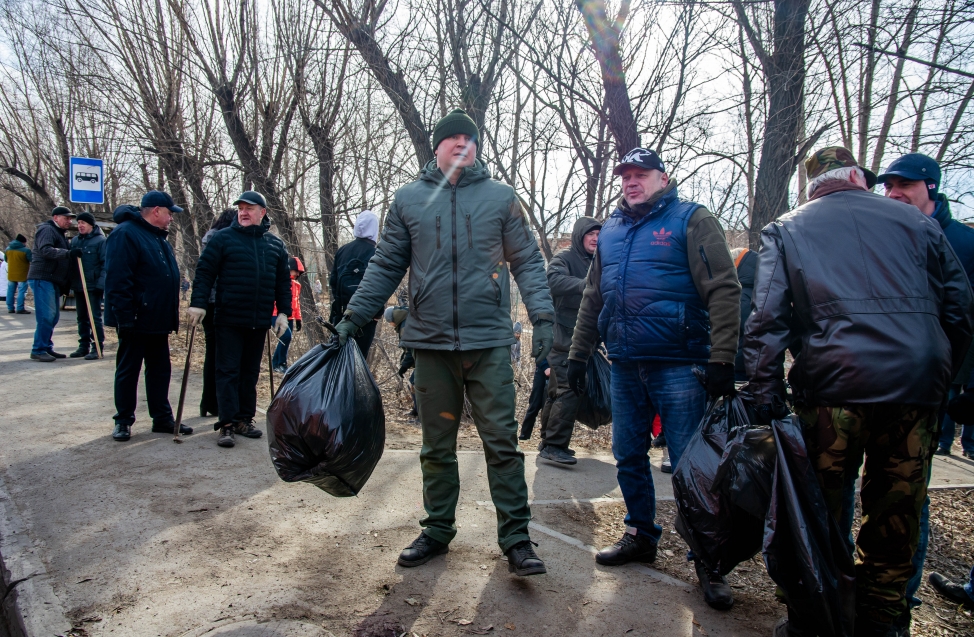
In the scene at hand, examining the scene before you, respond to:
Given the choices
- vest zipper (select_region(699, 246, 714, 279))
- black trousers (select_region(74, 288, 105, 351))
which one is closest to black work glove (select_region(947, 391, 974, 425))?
vest zipper (select_region(699, 246, 714, 279))

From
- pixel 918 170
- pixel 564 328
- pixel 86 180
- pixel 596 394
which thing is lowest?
pixel 596 394

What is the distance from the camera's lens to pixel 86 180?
9641 millimetres

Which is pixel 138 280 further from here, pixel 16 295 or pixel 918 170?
pixel 16 295

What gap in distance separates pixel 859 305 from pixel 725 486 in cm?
82

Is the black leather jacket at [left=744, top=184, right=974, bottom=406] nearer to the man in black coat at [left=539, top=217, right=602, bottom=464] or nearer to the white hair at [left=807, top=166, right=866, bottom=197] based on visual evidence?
the white hair at [left=807, top=166, right=866, bottom=197]

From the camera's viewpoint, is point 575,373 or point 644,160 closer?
point 644,160

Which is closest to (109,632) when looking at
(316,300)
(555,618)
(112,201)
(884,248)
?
(555,618)

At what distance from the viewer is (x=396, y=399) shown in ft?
25.4

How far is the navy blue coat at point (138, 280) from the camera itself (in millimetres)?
4988

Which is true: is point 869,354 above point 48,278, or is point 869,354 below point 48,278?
below

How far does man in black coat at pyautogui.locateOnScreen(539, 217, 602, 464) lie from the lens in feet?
16.7

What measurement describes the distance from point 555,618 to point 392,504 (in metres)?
1.52

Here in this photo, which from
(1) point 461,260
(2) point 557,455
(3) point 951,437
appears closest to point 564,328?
(2) point 557,455

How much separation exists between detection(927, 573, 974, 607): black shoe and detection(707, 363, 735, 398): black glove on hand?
5.18 feet
